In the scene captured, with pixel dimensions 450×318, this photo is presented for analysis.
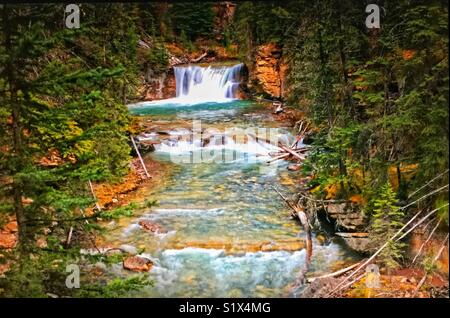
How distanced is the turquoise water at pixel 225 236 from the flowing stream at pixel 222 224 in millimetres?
12

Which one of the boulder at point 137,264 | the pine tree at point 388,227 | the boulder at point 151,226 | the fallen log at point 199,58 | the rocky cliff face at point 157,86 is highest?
the fallen log at point 199,58

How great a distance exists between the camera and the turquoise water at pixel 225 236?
184 inches

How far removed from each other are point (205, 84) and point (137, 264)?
8.86 metres

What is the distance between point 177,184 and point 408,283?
3904 millimetres

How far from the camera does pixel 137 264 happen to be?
493 cm

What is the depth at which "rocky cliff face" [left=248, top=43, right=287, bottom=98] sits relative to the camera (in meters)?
12.2

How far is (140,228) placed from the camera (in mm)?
5730

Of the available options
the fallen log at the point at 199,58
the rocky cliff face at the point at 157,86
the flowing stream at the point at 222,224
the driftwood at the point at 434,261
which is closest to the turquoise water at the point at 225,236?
the flowing stream at the point at 222,224

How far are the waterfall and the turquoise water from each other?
4909 millimetres

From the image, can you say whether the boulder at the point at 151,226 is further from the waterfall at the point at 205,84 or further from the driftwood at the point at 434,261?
the waterfall at the point at 205,84

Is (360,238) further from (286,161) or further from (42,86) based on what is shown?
(42,86)

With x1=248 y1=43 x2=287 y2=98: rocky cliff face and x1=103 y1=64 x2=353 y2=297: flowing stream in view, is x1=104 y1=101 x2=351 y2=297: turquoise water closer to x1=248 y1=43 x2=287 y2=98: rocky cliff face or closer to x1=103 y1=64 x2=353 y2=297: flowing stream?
x1=103 y1=64 x2=353 y2=297: flowing stream

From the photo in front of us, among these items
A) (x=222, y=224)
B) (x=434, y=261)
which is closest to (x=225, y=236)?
(x=222, y=224)
